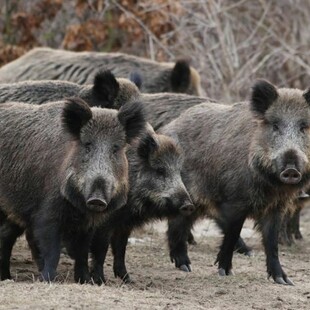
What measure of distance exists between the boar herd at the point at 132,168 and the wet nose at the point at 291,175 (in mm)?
11

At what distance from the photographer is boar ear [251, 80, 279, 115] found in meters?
9.21

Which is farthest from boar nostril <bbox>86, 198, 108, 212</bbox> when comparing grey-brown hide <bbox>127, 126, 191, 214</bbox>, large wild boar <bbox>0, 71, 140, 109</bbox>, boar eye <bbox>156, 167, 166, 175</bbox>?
large wild boar <bbox>0, 71, 140, 109</bbox>

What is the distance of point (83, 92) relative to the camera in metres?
10.8

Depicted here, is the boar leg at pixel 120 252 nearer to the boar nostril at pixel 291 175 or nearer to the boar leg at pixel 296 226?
the boar nostril at pixel 291 175

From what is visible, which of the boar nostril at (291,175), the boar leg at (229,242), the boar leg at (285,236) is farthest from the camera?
the boar leg at (285,236)

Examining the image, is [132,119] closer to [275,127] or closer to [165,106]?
[275,127]

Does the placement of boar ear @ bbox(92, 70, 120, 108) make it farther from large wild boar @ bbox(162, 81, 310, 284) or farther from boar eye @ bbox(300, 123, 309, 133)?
boar eye @ bbox(300, 123, 309, 133)

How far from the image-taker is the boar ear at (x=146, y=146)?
890 cm

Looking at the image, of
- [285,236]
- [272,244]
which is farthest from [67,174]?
[285,236]

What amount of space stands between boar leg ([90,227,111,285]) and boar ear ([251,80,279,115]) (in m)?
1.81

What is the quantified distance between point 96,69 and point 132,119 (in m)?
5.42

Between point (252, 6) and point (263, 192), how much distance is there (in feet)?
31.7

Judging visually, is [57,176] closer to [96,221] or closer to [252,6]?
[96,221]

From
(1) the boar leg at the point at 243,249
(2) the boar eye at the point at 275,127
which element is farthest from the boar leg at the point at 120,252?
(1) the boar leg at the point at 243,249
